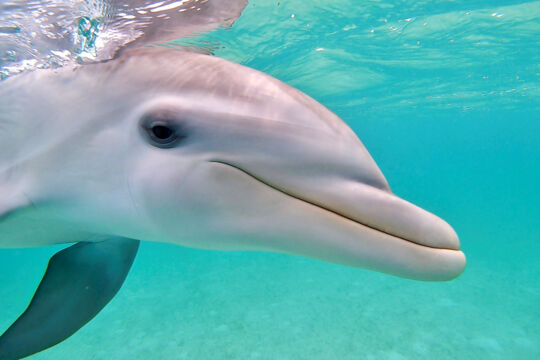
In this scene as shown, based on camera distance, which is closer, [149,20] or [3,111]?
[3,111]

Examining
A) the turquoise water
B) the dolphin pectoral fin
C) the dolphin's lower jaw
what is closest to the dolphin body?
the dolphin's lower jaw

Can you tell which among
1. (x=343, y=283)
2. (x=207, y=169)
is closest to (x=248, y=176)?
(x=207, y=169)

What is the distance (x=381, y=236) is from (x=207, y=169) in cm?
87

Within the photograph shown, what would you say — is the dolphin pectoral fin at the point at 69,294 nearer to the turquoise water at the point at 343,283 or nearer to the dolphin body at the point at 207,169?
the dolphin body at the point at 207,169

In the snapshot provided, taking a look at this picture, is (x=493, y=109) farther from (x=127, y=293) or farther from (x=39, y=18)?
(x=39, y=18)

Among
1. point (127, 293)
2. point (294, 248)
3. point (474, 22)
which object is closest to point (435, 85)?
point (474, 22)

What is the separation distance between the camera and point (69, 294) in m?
3.15

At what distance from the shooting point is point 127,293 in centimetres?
1552

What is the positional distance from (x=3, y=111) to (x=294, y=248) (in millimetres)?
2350

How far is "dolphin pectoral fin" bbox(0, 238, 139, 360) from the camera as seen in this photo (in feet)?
9.50

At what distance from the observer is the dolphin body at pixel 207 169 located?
1.76 m

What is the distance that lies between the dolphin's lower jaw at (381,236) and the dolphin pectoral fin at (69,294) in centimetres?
218

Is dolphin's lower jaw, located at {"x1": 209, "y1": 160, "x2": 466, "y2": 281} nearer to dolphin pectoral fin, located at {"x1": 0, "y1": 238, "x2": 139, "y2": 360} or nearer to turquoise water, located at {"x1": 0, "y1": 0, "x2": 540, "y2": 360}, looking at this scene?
dolphin pectoral fin, located at {"x1": 0, "y1": 238, "x2": 139, "y2": 360}

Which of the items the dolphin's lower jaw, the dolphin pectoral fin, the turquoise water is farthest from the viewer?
the turquoise water
